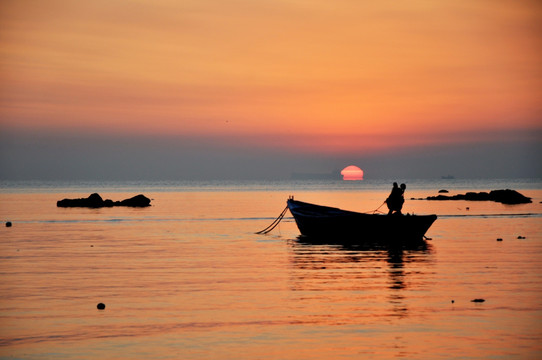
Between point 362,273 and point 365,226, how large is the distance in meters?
14.8

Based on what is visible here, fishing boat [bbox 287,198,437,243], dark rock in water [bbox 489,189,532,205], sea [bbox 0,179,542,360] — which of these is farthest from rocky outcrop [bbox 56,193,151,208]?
fishing boat [bbox 287,198,437,243]

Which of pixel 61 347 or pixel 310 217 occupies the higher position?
pixel 310 217

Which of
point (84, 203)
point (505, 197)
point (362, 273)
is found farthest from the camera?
point (505, 197)

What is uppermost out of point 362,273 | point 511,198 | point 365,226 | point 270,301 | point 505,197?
point 505,197

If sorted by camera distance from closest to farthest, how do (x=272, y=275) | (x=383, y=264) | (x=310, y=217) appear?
(x=272, y=275) → (x=383, y=264) → (x=310, y=217)

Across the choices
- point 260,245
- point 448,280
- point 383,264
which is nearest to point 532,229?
point 260,245

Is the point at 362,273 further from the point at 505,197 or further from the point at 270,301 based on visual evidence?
the point at 505,197

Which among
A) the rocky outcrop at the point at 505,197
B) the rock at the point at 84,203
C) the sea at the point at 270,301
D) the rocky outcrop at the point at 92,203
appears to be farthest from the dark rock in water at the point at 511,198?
the sea at the point at 270,301

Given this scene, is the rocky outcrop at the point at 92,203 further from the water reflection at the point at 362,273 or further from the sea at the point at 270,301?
the water reflection at the point at 362,273

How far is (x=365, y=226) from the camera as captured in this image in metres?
42.3

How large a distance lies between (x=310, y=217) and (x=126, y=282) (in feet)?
68.9

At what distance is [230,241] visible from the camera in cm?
4331

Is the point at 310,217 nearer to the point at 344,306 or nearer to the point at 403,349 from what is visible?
the point at 344,306

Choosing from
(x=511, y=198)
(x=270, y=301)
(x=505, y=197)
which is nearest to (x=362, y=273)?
(x=270, y=301)
